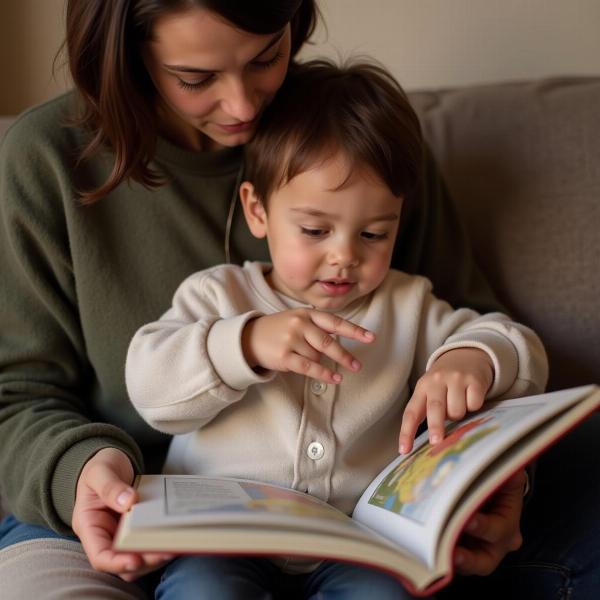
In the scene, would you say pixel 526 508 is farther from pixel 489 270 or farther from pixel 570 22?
pixel 570 22

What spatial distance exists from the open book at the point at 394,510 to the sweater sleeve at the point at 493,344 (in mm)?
112

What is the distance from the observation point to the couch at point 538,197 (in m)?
1.32

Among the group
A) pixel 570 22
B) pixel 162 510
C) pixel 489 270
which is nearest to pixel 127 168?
pixel 162 510

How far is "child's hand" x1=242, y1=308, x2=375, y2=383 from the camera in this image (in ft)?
Answer: 3.03

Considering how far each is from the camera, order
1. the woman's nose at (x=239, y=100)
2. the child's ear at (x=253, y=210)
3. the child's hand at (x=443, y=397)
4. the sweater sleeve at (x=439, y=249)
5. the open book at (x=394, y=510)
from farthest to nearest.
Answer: the sweater sleeve at (x=439, y=249) < the child's ear at (x=253, y=210) < the woman's nose at (x=239, y=100) < the child's hand at (x=443, y=397) < the open book at (x=394, y=510)

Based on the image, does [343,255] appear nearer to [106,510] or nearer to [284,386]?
[284,386]

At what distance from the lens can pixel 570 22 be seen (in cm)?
163

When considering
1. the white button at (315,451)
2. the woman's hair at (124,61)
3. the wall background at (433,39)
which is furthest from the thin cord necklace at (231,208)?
the wall background at (433,39)

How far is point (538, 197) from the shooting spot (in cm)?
135

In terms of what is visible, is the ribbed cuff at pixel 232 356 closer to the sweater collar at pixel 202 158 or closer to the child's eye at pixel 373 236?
the child's eye at pixel 373 236

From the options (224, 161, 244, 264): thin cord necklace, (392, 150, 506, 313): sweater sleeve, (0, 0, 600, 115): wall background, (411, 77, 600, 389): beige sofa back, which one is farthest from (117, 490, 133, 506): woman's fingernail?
(0, 0, 600, 115): wall background

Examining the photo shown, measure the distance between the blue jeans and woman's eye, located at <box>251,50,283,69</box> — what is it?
61cm

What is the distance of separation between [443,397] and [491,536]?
6.6 inches

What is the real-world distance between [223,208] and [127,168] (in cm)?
18
